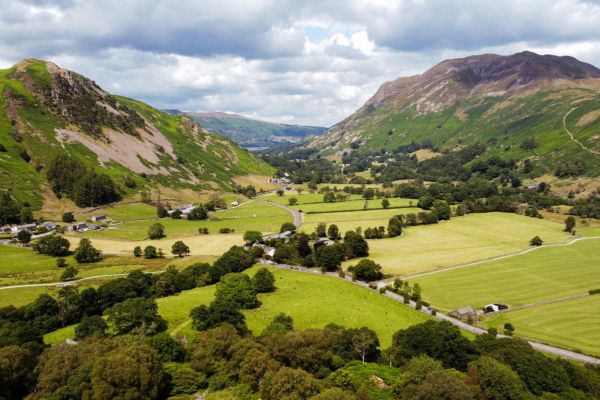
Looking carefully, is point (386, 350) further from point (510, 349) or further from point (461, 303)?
point (461, 303)

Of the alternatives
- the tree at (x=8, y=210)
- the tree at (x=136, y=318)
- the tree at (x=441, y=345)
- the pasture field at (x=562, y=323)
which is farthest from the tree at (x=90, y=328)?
the tree at (x=8, y=210)

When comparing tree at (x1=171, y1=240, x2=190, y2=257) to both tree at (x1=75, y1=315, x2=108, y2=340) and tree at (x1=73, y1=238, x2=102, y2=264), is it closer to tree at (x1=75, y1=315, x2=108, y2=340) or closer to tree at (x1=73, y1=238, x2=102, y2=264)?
tree at (x1=73, y1=238, x2=102, y2=264)

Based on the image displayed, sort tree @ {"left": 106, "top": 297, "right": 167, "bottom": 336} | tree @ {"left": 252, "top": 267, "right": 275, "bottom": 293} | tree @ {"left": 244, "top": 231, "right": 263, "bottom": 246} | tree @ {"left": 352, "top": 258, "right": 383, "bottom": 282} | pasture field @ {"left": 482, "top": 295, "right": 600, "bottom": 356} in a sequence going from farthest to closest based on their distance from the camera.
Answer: tree @ {"left": 244, "top": 231, "right": 263, "bottom": 246}
tree @ {"left": 352, "top": 258, "right": 383, "bottom": 282}
tree @ {"left": 252, "top": 267, "right": 275, "bottom": 293}
pasture field @ {"left": 482, "top": 295, "right": 600, "bottom": 356}
tree @ {"left": 106, "top": 297, "right": 167, "bottom": 336}

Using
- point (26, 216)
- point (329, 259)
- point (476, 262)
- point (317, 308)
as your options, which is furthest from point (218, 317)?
point (26, 216)

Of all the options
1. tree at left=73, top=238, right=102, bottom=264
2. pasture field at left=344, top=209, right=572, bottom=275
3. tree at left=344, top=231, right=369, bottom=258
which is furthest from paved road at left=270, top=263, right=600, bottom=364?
tree at left=73, top=238, right=102, bottom=264

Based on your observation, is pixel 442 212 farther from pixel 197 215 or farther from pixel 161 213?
pixel 161 213
